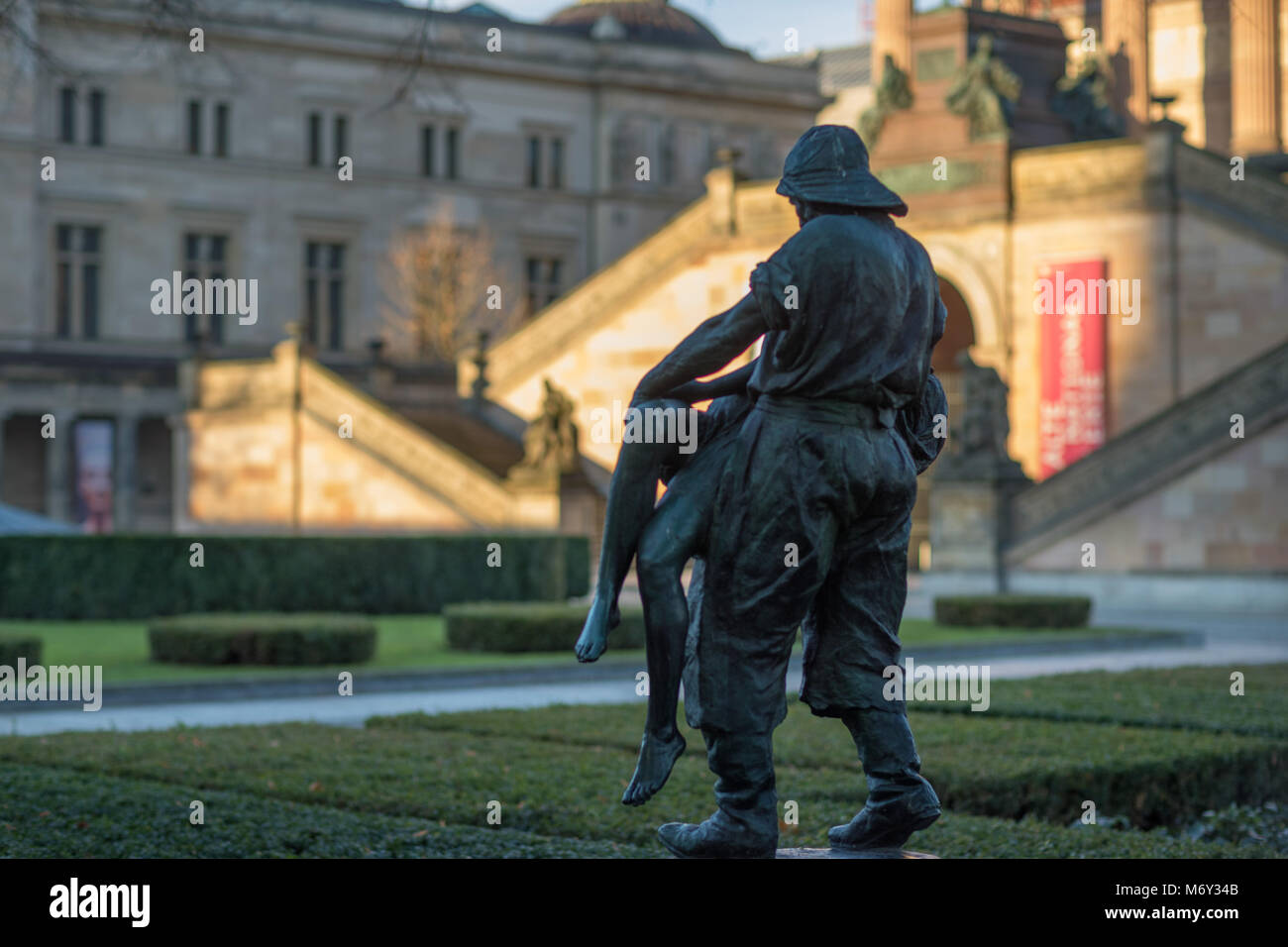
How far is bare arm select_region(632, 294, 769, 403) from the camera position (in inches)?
264

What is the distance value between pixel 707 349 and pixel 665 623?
1.04m

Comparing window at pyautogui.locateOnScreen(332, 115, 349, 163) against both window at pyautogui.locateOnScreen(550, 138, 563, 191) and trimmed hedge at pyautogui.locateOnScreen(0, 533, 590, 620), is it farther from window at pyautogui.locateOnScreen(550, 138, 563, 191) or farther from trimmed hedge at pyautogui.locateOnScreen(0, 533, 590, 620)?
trimmed hedge at pyautogui.locateOnScreen(0, 533, 590, 620)

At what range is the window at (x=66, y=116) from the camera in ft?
182

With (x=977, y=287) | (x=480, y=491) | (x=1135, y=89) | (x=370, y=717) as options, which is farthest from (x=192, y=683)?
(x=1135, y=89)

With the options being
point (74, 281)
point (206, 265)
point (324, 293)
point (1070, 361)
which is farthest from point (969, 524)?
point (74, 281)

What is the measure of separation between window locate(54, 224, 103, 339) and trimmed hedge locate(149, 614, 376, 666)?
1533 inches

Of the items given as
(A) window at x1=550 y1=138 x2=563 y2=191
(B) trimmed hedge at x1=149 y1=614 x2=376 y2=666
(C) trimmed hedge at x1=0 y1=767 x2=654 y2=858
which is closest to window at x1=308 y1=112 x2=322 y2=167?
(A) window at x1=550 y1=138 x2=563 y2=191

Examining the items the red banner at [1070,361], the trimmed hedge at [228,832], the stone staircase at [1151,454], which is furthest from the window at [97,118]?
the trimmed hedge at [228,832]

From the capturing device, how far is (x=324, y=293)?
5934cm

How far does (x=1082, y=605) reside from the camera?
25.0 meters

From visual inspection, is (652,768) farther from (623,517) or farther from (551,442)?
(551,442)

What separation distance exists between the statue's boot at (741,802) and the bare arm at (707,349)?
131 cm

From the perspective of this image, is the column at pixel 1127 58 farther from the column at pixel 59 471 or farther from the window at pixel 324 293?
the column at pixel 59 471

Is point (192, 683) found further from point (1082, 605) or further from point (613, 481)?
point (1082, 605)
